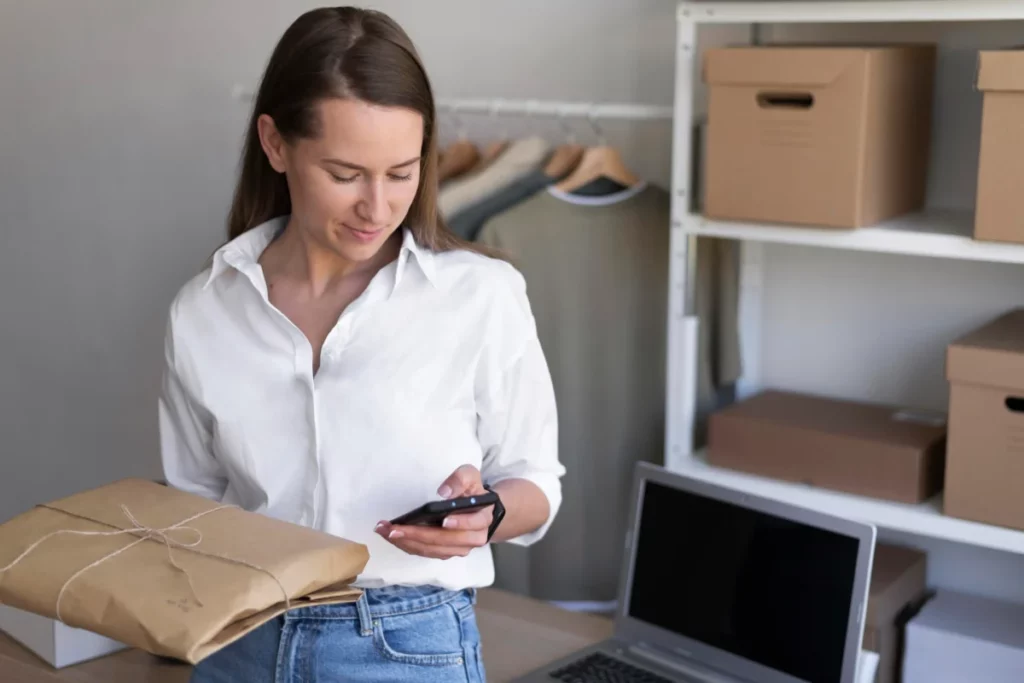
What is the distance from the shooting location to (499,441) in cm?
132

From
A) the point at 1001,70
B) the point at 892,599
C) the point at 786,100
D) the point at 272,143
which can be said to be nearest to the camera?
the point at 272,143

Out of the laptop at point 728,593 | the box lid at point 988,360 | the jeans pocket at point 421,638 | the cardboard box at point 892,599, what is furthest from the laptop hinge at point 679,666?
the jeans pocket at point 421,638

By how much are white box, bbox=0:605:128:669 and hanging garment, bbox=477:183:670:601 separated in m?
0.66

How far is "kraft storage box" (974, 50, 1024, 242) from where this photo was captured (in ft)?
5.06

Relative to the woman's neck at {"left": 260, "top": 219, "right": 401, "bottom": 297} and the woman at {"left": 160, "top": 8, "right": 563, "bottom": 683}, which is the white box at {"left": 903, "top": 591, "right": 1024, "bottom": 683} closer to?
the woman at {"left": 160, "top": 8, "right": 563, "bottom": 683}

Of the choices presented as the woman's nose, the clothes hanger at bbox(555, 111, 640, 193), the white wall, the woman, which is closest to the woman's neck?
the woman

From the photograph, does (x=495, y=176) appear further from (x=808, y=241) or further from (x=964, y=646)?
(x=964, y=646)

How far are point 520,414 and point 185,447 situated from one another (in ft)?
1.26

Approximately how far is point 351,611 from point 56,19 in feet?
8.04

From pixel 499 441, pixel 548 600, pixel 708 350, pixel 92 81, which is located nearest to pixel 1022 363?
pixel 708 350

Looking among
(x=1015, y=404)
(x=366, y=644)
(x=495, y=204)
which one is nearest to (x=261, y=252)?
(x=366, y=644)

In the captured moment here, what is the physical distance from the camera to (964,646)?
1.82 m

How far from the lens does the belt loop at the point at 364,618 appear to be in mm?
1220

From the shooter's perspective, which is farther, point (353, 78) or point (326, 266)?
point (326, 266)
